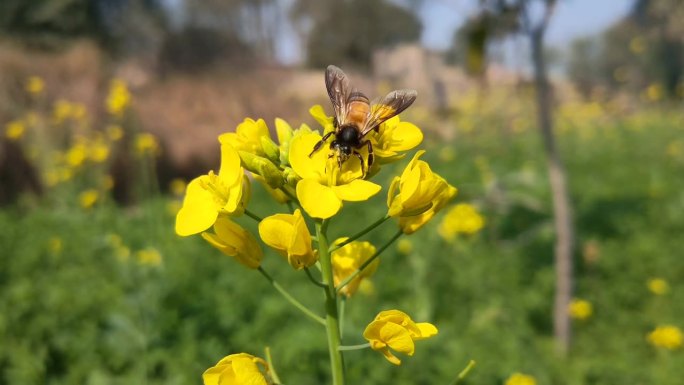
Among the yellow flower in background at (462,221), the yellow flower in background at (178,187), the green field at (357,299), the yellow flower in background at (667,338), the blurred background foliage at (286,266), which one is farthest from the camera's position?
the yellow flower in background at (178,187)

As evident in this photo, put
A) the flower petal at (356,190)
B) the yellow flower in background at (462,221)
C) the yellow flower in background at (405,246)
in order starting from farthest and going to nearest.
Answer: the yellow flower in background at (405,246)
the yellow flower in background at (462,221)
the flower petal at (356,190)

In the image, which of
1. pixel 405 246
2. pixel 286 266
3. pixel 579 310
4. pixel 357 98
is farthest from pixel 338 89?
pixel 286 266

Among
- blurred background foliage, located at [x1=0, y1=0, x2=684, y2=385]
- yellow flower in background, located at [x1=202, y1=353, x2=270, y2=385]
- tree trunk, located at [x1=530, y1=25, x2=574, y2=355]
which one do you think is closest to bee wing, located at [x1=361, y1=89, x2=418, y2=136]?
yellow flower in background, located at [x1=202, y1=353, x2=270, y2=385]

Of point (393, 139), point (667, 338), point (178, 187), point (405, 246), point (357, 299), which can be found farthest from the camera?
point (178, 187)

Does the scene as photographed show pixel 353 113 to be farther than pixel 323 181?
Yes

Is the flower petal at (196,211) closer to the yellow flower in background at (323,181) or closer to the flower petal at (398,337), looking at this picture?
the yellow flower in background at (323,181)

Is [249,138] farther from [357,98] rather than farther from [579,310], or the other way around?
[579,310]

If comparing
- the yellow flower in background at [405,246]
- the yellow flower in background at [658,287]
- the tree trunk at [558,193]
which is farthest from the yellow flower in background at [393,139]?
the yellow flower in background at [658,287]

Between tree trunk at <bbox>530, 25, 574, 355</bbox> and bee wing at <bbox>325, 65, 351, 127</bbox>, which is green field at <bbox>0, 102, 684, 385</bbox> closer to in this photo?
tree trunk at <bbox>530, 25, 574, 355</bbox>

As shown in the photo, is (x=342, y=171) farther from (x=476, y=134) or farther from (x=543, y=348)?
(x=476, y=134)
